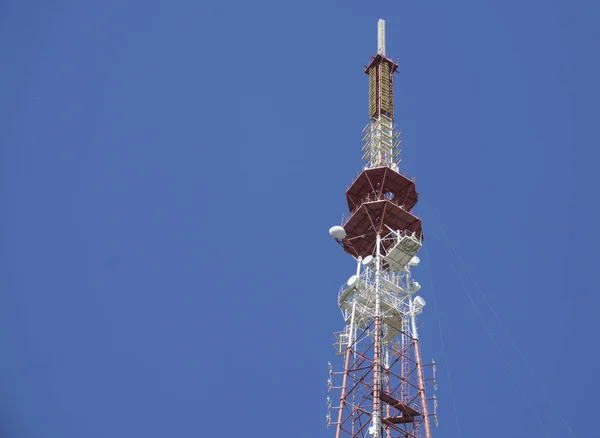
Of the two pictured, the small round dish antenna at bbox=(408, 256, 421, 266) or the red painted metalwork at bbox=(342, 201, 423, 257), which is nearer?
the small round dish antenna at bbox=(408, 256, 421, 266)

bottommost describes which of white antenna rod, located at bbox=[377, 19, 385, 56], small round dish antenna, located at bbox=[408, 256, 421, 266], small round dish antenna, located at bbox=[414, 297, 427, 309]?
small round dish antenna, located at bbox=[414, 297, 427, 309]

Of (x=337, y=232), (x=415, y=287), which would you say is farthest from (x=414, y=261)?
(x=337, y=232)

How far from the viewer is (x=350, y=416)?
172 feet

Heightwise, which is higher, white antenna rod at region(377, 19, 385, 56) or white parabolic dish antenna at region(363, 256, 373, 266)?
white antenna rod at region(377, 19, 385, 56)

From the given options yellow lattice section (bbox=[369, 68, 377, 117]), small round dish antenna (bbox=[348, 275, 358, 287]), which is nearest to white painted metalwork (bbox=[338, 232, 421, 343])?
small round dish antenna (bbox=[348, 275, 358, 287])

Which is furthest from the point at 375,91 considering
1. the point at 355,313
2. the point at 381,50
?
the point at 355,313

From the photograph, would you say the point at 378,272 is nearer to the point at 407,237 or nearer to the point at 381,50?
the point at 407,237

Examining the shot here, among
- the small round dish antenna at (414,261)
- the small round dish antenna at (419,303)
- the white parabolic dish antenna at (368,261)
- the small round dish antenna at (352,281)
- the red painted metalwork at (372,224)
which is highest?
the red painted metalwork at (372,224)

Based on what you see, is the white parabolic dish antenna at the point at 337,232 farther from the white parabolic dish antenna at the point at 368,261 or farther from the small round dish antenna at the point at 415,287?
the small round dish antenna at the point at 415,287

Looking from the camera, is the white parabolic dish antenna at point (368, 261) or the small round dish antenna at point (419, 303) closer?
the small round dish antenna at point (419, 303)

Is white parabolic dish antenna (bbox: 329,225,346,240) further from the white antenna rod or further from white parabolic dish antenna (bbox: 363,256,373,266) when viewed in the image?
the white antenna rod

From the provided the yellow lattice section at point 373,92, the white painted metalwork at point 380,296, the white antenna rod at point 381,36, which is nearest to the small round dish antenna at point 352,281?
the white painted metalwork at point 380,296

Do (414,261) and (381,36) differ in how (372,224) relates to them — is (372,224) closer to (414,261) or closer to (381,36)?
(414,261)

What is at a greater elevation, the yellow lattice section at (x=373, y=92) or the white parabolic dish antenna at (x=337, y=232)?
the yellow lattice section at (x=373, y=92)
